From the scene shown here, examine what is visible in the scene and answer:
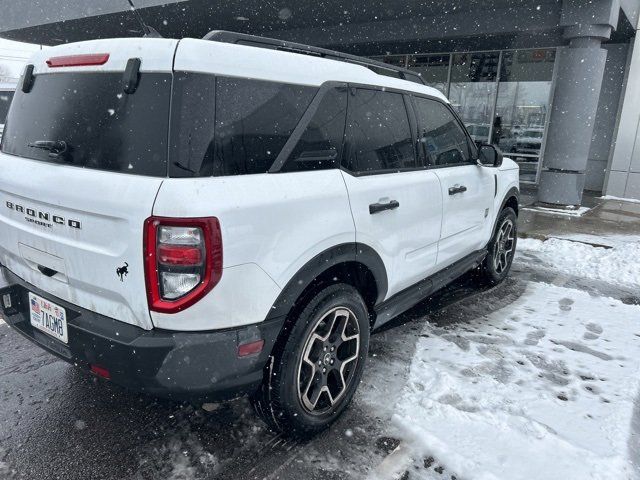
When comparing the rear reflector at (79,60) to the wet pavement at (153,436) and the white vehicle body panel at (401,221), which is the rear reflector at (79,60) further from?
the wet pavement at (153,436)

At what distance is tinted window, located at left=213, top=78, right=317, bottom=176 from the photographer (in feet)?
6.37

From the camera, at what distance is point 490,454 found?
2363 millimetres

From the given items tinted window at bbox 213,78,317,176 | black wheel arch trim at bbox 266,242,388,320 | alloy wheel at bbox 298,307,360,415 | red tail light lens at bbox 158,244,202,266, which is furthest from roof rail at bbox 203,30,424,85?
alloy wheel at bbox 298,307,360,415

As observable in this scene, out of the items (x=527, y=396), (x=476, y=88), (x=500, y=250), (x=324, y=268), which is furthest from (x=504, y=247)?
(x=476, y=88)

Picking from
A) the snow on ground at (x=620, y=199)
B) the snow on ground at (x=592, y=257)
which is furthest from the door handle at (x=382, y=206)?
the snow on ground at (x=620, y=199)

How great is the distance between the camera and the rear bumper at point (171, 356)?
1890mm

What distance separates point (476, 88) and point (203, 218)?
12633 mm

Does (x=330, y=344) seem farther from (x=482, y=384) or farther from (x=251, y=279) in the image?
(x=482, y=384)

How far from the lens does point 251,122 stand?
6.71ft

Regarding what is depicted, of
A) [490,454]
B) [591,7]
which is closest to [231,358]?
[490,454]

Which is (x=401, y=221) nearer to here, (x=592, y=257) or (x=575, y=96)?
(x=592, y=257)

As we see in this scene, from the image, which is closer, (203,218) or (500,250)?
(203,218)

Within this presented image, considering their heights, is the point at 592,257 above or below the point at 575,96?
below

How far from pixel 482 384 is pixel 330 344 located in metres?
1.12
